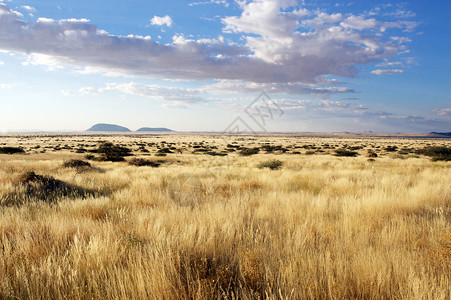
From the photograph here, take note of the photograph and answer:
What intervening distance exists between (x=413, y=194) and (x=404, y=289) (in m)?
5.16

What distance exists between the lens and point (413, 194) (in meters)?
6.38

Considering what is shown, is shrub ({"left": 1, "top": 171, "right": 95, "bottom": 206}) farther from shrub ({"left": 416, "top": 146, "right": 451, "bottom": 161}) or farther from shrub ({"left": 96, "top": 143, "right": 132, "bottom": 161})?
shrub ({"left": 416, "top": 146, "right": 451, "bottom": 161})

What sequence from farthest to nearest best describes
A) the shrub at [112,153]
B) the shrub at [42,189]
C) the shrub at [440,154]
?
1. the shrub at [112,153]
2. the shrub at [440,154]
3. the shrub at [42,189]

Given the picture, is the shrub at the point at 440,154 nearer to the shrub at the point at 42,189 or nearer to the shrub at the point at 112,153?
the shrub at the point at 42,189

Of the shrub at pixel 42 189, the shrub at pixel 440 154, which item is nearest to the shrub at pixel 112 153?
the shrub at pixel 42 189

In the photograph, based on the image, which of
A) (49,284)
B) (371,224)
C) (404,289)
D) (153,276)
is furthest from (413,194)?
(49,284)

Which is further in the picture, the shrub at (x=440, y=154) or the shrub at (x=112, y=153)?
the shrub at (x=112, y=153)

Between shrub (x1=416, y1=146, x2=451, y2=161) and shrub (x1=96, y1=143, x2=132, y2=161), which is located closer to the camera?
shrub (x1=416, y1=146, x2=451, y2=161)

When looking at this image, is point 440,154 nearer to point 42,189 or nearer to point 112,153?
point 42,189

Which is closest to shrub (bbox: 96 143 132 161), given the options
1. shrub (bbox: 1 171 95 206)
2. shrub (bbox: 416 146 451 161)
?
shrub (bbox: 1 171 95 206)

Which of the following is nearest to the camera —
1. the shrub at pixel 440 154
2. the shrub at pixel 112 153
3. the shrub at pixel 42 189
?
the shrub at pixel 42 189

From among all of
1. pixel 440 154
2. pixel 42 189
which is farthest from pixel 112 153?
pixel 440 154

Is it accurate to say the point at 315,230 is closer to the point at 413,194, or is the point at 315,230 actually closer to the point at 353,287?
the point at 353,287

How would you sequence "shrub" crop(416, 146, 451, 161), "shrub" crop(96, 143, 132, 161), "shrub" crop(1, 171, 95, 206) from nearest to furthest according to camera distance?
1. "shrub" crop(1, 171, 95, 206)
2. "shrub" crop(416, 146, 451, 161)
3. "shrub" crop(96, 143, 132, 161)
